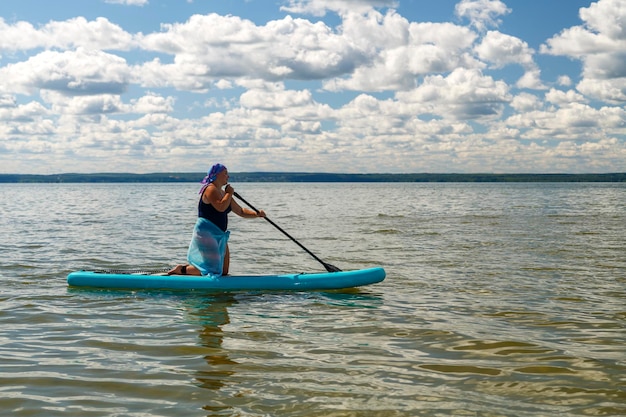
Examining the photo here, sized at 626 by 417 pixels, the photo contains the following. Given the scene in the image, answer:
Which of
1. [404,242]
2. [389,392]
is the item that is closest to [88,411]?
[389,392]

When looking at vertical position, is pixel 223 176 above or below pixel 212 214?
above

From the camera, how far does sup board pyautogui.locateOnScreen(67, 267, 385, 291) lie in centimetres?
1065

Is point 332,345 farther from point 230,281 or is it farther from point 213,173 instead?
point 213,173

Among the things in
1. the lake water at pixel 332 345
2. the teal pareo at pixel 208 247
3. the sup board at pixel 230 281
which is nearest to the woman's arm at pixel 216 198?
the teal pareo at pixel 208 247

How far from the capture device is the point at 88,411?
16.7ft

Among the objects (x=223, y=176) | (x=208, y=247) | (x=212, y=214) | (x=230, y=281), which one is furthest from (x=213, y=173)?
(x=230, y=281)

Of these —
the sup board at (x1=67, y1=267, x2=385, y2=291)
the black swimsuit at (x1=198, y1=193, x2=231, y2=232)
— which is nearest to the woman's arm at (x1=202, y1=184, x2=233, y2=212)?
the black swimsuit at (x1=198, y1=193, x2=231, y2=232)

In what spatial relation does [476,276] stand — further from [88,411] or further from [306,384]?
[88,411]

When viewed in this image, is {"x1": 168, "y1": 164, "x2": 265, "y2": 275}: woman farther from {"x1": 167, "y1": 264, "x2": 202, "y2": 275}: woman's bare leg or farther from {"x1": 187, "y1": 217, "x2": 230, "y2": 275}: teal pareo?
{"x1": 167, "y1": 264, "x2": 202, "y2": 275}: woman's bare leg

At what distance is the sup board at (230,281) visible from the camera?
34.9 ft

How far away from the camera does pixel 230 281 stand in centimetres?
1066

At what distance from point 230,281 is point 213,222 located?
1080 mm

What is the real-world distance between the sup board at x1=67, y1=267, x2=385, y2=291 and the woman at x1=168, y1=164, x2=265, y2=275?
0.90ft

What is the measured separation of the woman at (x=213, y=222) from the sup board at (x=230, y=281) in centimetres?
27
